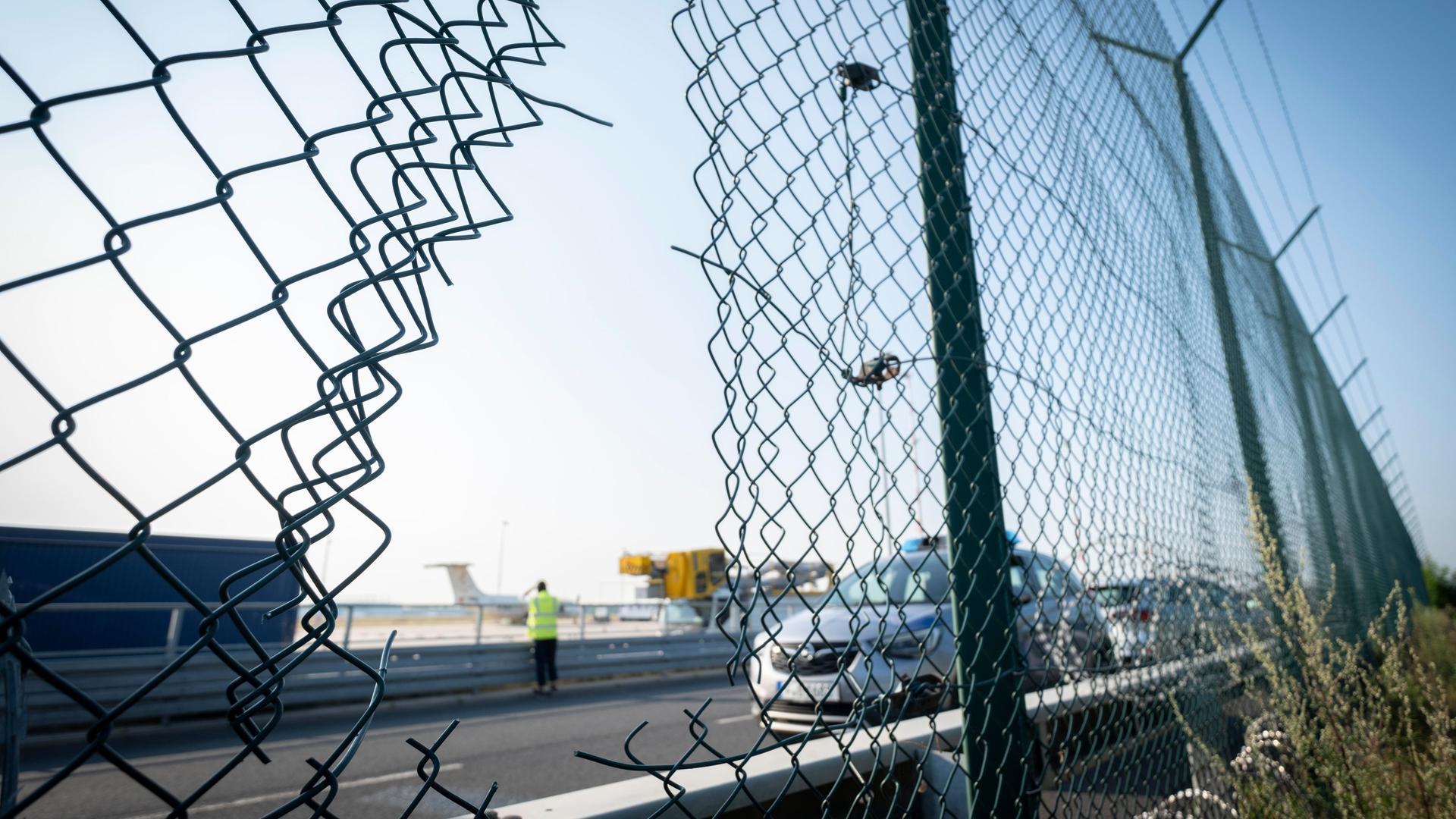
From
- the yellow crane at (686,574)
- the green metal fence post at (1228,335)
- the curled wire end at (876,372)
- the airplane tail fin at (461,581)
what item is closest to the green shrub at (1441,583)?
the yellow crane at (686,574)

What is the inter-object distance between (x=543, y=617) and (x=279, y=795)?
6.09 m

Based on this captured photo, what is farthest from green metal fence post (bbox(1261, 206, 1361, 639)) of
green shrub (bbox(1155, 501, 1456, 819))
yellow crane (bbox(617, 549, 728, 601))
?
yellow crane (bbox(617, 549, 728, 601))

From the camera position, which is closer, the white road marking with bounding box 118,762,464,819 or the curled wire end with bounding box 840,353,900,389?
the curled wire end with bounding box 840,353,900,389

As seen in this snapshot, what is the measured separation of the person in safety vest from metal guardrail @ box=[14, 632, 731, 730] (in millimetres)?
512

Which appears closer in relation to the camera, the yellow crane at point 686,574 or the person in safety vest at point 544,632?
the person in safety vest at point 544,632

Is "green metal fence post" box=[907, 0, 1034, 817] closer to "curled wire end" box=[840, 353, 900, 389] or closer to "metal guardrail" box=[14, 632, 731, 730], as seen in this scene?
"curled wire end" box=[840, 353, 900, 389]

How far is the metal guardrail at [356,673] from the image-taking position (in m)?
7.77

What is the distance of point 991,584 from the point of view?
1811 mm

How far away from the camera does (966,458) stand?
→ 1.89 m

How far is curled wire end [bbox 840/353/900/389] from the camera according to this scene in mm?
1542

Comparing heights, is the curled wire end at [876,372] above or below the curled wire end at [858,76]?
below

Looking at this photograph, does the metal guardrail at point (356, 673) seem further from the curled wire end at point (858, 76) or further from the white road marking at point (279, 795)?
the curled wire end at point (858, 76)

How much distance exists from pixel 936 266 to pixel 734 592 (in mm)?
1147

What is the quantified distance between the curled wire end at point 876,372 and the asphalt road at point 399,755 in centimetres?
300
